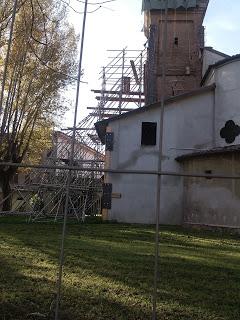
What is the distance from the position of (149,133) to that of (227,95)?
3998mm

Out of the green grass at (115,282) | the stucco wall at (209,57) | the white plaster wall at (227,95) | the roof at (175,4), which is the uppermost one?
the roof at (175,4)

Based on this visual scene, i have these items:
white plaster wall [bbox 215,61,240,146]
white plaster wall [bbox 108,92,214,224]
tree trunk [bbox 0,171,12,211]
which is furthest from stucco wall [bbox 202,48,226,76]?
tree trunk [bbox 0,171,12,211]

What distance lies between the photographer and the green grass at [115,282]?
224 inches

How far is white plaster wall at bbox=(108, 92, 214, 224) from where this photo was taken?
24328mm

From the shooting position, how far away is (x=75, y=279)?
7.39 m

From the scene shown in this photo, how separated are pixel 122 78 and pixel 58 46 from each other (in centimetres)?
882

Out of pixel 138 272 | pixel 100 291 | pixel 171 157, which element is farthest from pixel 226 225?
pixel 100 291

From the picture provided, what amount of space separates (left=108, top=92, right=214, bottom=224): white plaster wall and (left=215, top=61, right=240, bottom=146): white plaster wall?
0.53m

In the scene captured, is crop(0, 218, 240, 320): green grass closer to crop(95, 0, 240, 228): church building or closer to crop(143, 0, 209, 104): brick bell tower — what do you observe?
crop(95, 0, 240, 228): church building

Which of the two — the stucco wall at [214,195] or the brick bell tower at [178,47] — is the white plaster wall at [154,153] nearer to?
the stucco wall at [214,195]

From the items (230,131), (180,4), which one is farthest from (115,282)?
(180,4)

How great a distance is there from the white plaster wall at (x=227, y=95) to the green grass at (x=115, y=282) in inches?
500

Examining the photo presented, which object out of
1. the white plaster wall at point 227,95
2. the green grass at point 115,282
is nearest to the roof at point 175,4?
the white plaster wall at point 227,95

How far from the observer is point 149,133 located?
25094 mm
